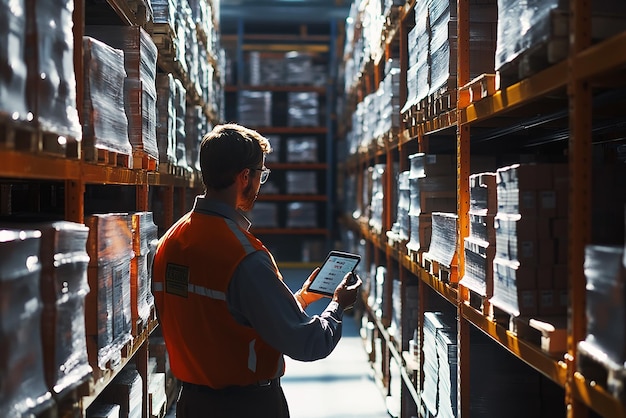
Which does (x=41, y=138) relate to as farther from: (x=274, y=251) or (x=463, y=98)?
(x=274, y=251)

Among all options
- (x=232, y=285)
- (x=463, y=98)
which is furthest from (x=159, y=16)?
(x=232, y=285)

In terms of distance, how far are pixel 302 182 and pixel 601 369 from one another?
12182 mm

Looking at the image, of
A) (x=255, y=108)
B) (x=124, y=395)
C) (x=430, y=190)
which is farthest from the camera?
(x=255, y=108)

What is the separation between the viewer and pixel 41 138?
7.39 feet

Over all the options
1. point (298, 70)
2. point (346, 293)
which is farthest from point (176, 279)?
point (298, 70)

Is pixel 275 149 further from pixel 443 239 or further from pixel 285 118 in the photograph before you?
pixel 443 239

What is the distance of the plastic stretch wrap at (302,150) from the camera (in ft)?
46.4

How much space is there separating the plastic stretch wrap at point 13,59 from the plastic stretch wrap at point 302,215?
12160 millimetres

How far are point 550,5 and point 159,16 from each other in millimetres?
3062

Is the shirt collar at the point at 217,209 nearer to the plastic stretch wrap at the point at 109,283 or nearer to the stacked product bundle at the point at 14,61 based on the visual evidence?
the plastic stretch wrap at the point at 109,283

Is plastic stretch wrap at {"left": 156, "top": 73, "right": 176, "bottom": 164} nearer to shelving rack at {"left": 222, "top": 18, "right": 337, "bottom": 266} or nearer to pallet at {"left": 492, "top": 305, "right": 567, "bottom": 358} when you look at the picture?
pallet at {"left": 492, "top": 305, "right": 567, "bottom": 358}

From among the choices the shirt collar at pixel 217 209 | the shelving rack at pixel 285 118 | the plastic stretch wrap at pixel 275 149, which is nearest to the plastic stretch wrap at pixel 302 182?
the shelving rack at pixel 285 118

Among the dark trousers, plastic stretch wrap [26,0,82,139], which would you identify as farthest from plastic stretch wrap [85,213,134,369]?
plastic stretch wrap [26,0,82,139]

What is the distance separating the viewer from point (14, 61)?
203 cm
